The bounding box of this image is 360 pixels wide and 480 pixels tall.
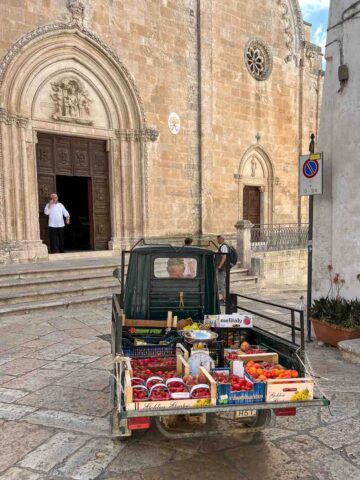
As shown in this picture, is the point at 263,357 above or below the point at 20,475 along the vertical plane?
above

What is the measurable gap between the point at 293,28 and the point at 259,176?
7700mm

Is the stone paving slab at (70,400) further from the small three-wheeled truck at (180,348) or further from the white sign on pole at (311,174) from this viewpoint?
the white sign on pole at (311,174)

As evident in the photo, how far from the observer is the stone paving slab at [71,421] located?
12.6 ft

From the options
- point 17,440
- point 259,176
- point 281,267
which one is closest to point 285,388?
point 17,440

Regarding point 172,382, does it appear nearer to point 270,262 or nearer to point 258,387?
point 258,387

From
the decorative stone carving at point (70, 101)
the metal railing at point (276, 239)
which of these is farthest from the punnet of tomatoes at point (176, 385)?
the metal railing at point (276, 239)

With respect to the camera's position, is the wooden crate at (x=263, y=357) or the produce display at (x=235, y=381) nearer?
the produce display at (x=235, y=381)

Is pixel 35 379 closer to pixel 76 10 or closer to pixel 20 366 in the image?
pixel 20 366

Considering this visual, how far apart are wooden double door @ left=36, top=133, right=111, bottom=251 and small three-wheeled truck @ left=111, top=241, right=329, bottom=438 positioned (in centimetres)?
853

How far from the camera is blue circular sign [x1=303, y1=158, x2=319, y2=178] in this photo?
6566 millimetres

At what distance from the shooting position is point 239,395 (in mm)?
2922

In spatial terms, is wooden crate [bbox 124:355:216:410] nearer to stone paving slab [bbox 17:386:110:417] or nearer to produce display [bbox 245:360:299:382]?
produce display [bbox 245:360:299:382]

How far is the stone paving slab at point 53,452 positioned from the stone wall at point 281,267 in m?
10.2

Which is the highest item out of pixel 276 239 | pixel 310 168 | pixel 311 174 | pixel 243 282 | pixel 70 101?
pixel 70 101
